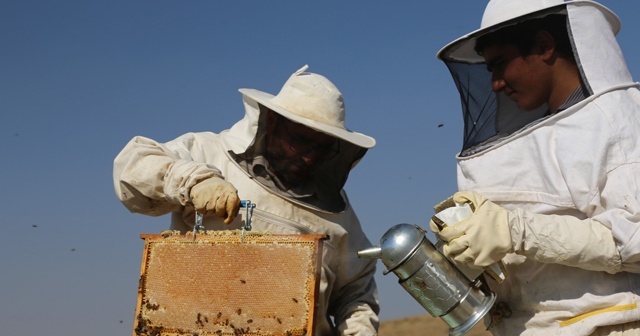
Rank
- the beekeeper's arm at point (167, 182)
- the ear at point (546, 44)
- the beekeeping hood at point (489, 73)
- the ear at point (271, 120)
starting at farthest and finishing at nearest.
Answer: the ear at point (271, 120), the beekeeper's arm at point (167, 182), the ear at point (546, 44), the beekeeping hood at point (489, 73)

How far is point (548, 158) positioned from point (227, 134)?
78.4 inches

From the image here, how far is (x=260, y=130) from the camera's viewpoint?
4.47m

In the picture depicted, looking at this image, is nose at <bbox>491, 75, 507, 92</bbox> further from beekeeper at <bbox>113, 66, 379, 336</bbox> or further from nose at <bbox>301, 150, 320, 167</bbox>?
nose at <bbox>301, 150, 320, 167</bbox>

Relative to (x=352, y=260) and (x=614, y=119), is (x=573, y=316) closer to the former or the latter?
(x=614, y=119)

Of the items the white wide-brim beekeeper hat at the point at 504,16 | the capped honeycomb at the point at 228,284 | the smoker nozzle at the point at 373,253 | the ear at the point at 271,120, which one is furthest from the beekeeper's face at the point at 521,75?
the ear at the point at 271,120

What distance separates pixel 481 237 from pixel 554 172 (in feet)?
1.52

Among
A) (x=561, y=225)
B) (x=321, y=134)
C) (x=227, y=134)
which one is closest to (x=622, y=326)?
(x=561, y=225)

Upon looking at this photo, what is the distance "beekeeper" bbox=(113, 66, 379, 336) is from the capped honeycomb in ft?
0.99

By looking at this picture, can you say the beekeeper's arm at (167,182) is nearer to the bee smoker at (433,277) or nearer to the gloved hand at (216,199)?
the gloved hand at (216,199)

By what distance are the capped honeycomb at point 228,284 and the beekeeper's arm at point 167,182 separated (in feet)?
0.63

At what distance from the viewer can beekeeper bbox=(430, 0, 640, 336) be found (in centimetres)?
314

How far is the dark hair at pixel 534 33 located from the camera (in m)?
3.51

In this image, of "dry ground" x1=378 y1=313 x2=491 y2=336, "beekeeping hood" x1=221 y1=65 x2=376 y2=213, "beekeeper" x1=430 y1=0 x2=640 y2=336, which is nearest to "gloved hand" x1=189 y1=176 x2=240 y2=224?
"beekeeping hood" x1=221 y1=65 x2=376 y2=213

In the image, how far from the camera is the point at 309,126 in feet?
14.2
